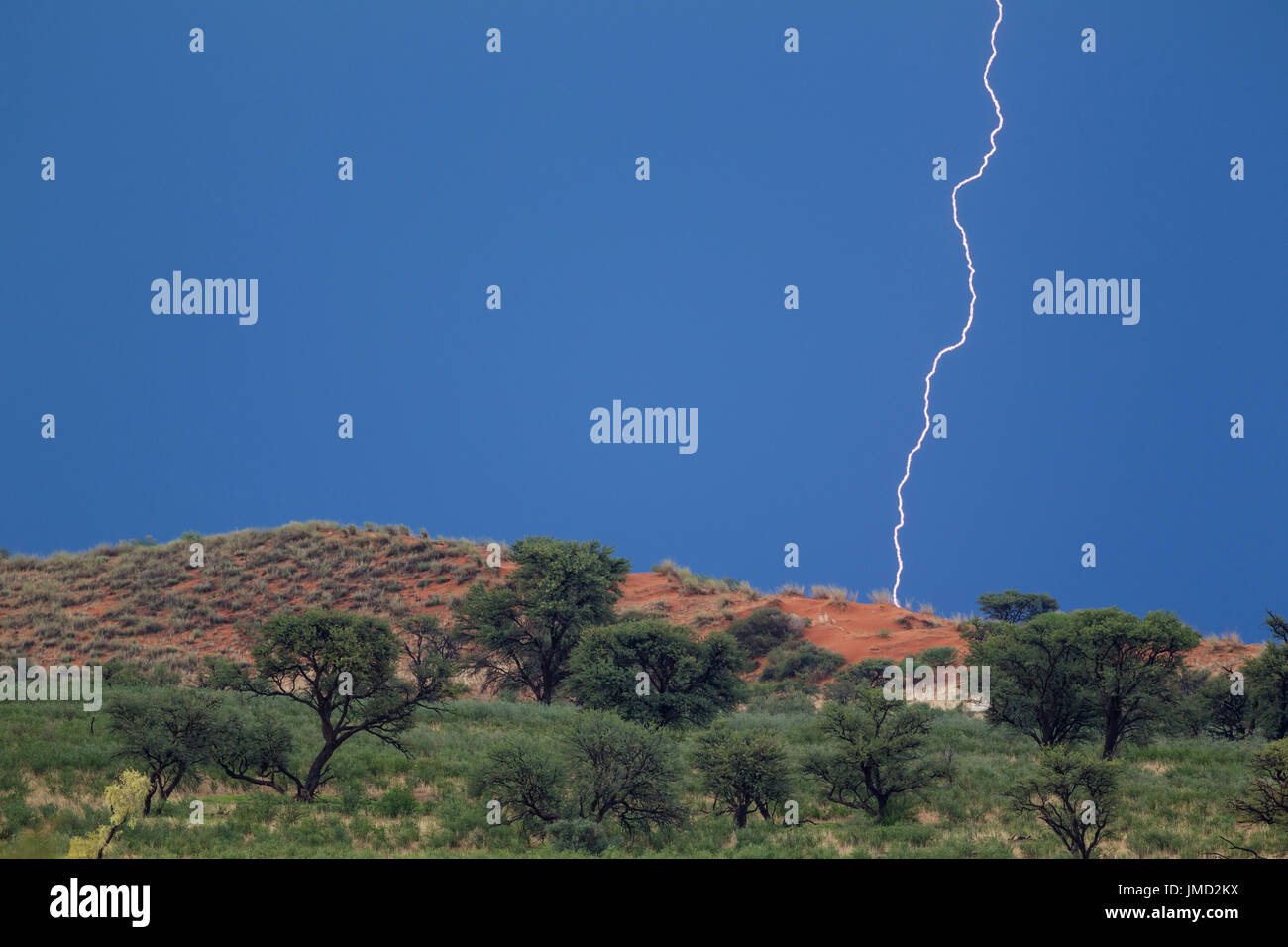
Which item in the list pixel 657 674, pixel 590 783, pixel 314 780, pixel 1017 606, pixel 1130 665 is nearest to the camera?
pixel 590 783

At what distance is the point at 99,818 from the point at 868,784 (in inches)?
567

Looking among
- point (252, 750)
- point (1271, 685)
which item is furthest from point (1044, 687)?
point (252, 750)

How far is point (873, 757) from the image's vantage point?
2248cm

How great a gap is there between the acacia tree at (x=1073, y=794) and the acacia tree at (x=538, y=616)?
22973mm

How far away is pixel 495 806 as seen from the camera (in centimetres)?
2066

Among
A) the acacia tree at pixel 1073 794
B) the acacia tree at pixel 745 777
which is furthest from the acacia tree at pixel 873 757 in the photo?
the acacia tree at pixel 1073 794

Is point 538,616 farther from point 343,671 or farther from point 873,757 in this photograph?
point 873,757

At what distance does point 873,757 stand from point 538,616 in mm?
21223

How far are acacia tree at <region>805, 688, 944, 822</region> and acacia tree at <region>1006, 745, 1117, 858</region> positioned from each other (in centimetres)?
305

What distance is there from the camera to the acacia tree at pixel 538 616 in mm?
41281

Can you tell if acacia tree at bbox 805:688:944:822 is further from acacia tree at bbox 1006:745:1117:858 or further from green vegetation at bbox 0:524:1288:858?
acacia tree at bbox 1006:745:1117:858

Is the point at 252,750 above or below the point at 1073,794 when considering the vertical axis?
above

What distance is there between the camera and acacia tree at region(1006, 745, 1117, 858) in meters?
19.2
